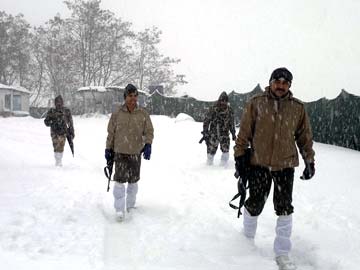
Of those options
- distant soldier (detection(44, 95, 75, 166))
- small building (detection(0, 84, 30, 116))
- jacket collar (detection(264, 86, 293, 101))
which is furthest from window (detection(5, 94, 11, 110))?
jacket collar (detection(264, 86, 293, 101))

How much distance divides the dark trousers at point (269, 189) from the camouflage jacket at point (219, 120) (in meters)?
6.01

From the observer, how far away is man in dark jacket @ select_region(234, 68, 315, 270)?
169 inches

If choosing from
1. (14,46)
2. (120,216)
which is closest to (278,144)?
(120,216)

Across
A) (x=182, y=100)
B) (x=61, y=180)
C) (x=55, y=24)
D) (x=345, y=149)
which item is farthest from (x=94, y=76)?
(x=61, y=180)

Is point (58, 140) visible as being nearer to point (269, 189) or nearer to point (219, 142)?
point (219, 142)

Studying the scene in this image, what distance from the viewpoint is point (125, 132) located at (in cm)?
596

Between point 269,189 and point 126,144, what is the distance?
7.21 feet

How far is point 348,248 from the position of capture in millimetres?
4809

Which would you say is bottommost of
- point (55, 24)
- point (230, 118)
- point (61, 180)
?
point (61, 180)

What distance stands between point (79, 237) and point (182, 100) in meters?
26.7

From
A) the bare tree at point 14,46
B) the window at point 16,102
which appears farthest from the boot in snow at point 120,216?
the bare tree at point 14,46

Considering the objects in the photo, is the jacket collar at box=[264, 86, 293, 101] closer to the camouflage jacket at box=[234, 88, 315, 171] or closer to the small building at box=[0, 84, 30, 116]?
the camouflage jacket at box=[234, 88, 315, 171]

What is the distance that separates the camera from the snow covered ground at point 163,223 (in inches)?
173

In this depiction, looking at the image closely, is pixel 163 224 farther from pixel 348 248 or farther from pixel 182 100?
pixel 182 100
